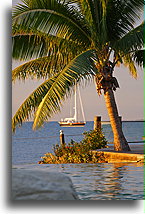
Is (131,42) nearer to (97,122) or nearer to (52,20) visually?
(52,20)

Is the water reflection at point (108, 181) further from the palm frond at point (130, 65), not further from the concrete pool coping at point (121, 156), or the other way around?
the palm frond at point (130, 65)

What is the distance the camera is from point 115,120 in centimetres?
827

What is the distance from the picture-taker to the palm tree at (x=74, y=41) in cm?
638

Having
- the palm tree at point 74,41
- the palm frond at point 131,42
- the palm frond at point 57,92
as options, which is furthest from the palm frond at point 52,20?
the palm frond at point 57,92

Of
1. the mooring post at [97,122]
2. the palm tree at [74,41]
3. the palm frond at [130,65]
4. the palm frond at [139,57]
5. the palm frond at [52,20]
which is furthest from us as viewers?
the mooring post at [97,122]

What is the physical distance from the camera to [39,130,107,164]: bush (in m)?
8.60

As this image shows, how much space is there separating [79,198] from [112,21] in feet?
12.9

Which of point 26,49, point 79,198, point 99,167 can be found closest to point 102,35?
point 26,49

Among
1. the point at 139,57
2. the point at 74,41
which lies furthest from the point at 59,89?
the point at 139,57

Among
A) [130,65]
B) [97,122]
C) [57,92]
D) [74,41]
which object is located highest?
[74,41]

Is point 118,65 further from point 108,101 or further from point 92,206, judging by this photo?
point 92,206

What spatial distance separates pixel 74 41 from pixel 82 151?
2415 mm

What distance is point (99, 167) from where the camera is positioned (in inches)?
274

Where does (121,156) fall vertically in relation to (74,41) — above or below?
below
